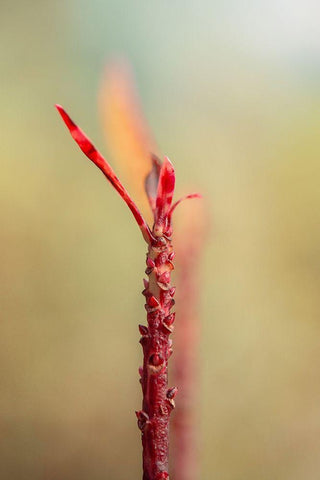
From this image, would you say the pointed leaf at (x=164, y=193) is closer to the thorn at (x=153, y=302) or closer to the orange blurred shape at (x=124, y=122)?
the thorn at (x=153, y=302)

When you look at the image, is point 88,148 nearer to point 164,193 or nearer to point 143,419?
point 164,193

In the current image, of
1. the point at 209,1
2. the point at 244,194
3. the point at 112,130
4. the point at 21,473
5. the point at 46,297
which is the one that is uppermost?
the point at 209,1

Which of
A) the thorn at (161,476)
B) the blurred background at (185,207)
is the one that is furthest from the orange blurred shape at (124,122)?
the thorn at (161,476)

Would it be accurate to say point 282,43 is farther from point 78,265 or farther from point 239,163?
point 78,265

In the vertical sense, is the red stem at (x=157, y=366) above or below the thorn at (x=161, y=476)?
above

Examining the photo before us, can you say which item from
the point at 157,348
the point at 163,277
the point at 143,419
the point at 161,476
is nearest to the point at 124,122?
the point at 163,277

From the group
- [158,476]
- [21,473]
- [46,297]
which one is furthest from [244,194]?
[21,473]

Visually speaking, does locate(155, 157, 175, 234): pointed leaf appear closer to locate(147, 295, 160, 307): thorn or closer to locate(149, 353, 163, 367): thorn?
locate(147, 295, 160, 307): thorn
